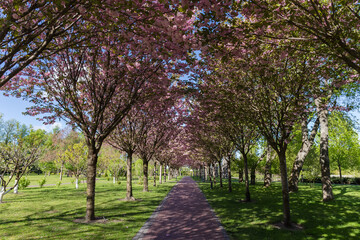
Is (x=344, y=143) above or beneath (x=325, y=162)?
above

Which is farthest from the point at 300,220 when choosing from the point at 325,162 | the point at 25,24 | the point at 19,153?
the point at 19,153

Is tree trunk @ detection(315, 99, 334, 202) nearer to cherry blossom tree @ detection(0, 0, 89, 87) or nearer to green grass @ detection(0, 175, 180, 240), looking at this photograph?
green grass @ detection(0, 175, 180, 240)

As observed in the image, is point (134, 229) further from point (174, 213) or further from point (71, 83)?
point (71, 83)

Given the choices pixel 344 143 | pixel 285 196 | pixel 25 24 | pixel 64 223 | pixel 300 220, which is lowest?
pixel 300 220

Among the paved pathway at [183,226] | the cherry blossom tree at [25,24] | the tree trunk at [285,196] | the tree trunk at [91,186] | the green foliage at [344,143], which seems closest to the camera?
the cherry blossom tree at [25,24]

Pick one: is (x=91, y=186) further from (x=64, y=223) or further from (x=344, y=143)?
(x=344, y=143)

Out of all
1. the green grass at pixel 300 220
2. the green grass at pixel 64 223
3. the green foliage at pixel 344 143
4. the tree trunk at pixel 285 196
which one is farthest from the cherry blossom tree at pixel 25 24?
the green foliage at pixel 344 143

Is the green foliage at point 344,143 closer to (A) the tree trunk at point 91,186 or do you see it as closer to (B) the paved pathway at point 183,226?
(B) the paved pathway at point 183,226

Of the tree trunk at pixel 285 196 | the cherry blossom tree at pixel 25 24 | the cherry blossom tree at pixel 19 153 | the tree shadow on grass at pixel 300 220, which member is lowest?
the tree shadow on grass at pixel 300 220

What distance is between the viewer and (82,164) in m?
27.0

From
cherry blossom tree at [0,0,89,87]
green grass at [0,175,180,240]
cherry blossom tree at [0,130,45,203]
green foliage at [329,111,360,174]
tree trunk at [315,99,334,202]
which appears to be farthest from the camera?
green foliage at [329,111,360,174]

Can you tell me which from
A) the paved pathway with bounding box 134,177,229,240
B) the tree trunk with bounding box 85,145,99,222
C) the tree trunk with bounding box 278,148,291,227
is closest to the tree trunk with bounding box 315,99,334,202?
the tree trunk with bounding box 278,148,291,227

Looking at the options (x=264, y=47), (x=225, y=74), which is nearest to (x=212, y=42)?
(x=264, y=47)

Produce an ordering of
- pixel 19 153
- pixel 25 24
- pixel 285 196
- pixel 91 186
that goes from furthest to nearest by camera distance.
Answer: pixel 19 153 → pixel 91 186 → pixel 285 196 → pixel 25 24
